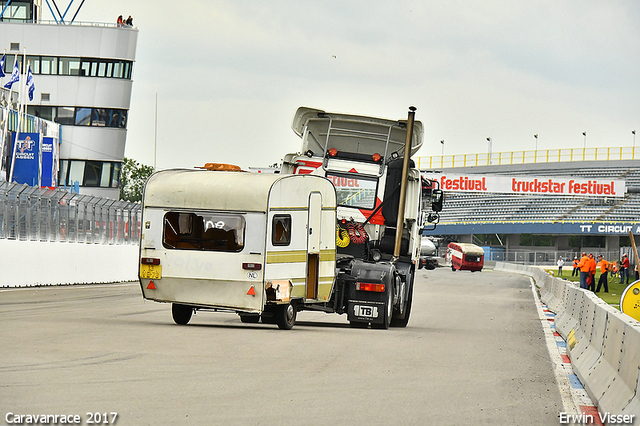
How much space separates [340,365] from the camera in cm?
1102

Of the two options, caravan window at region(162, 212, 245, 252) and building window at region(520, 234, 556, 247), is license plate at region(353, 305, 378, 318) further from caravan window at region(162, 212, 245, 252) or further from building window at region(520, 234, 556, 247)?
building window at region(520, 234, 556, 247)

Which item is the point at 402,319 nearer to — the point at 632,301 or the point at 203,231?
the point at 203,231

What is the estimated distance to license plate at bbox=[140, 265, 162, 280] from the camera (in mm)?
15164

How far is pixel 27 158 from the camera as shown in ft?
181

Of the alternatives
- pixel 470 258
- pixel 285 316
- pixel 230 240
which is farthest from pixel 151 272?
pixel 470 258

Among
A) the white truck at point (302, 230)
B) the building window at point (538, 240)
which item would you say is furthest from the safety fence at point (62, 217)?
the building window at point (538, 240)

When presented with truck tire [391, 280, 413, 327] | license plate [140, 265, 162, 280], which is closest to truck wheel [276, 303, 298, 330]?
license plate [140, 265, 162, 280]

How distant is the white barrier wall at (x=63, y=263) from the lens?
2895 centimetres

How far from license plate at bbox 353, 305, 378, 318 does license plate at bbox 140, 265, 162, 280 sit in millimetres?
3667

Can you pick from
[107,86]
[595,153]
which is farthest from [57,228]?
[595,153]

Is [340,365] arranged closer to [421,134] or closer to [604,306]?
[604,306]

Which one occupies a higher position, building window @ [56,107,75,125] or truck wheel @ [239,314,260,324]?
building window @ [56,107,75,125]

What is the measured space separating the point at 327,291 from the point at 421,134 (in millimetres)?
3834

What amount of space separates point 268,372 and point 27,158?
159ft
